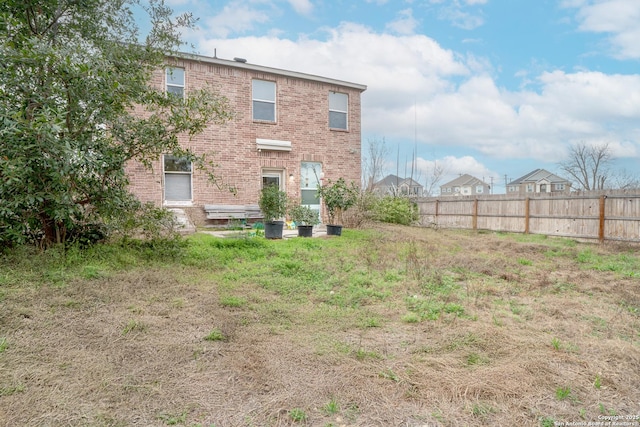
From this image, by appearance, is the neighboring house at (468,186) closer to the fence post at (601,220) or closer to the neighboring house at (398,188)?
the neighboring house at (398,188)

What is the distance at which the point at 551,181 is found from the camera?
38281 mm

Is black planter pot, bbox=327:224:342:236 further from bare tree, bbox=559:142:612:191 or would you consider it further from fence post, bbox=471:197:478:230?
bare tree, bbox=559:142:612:191

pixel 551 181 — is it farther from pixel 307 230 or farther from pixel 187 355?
pixel 187 355

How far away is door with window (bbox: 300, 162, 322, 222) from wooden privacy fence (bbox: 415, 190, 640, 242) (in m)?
6.06

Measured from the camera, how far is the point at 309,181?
42.7 ft

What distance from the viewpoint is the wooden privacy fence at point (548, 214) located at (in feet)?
32.2

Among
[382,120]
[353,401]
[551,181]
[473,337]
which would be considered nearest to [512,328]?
[473,337]

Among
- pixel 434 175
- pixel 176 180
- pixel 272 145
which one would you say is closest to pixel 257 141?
pixel 272 145

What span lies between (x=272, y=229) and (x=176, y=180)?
4.41 metres

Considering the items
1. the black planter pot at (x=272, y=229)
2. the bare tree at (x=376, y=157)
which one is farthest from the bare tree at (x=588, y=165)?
the black planter pot at (x=272, y=229)

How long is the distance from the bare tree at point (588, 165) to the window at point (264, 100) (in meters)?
24.7

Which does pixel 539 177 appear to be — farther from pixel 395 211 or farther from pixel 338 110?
pixel 338 110

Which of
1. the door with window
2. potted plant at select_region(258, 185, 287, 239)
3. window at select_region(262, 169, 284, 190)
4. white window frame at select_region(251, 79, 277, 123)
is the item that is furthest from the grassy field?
white window frame at select_region(251, 79, 277, 123)

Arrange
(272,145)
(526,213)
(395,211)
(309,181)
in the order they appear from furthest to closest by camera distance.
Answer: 1. (395,211)
2. (309,181)
3. (526,213)
4. (272,145)
